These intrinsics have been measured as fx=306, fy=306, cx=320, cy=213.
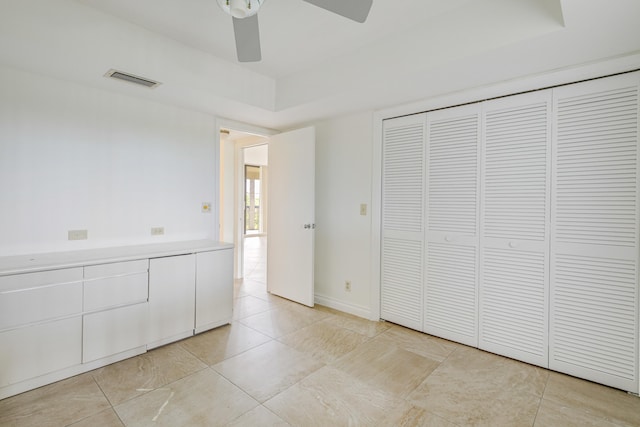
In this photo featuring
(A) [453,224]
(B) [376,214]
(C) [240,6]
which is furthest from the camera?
(B) [376,214]

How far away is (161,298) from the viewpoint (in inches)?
102

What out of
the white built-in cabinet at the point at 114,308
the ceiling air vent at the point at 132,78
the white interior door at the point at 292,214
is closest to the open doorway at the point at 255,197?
the white interior door at the point at 292,214

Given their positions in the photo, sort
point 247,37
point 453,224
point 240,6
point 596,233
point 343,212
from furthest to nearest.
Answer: point 343,212 < point 453,224 < point 596,233 < point 247,37 < point 240,6

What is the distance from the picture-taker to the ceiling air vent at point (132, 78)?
7.55 feet

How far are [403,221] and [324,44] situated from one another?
5.78 feet

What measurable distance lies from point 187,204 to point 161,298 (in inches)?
40.9

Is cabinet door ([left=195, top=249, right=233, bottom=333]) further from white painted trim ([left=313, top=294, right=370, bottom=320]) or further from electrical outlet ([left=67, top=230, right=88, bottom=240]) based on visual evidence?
white painted trim ([left=313, top=294, right=370, bottom=320])

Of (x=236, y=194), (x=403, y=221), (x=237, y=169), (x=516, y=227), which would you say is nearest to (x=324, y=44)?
(x=403, y=221)

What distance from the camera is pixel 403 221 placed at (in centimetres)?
307

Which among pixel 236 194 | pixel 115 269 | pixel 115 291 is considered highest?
pixel 236 194

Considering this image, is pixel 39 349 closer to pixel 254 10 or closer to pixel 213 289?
pixel 213 289

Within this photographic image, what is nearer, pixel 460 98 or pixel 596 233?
pixel 596 233

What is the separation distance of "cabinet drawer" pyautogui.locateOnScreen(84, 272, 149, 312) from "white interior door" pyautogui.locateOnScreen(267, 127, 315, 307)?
5.51ft

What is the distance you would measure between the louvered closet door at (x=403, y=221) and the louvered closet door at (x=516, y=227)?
22.1 inches
